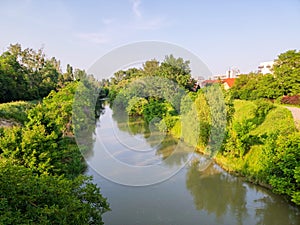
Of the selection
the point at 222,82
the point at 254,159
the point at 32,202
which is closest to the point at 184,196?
the point at 254,159

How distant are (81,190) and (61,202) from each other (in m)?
1.00

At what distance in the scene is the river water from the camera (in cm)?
752

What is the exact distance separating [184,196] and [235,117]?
610 cm

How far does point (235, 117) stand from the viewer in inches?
517

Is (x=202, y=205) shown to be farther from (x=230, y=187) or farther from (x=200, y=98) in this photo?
(x=200, y=98)

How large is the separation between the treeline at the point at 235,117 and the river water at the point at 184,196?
0.63 meters

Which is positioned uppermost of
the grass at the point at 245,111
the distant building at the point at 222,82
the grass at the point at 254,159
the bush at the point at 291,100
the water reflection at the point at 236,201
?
the distant building at the point at 222,82

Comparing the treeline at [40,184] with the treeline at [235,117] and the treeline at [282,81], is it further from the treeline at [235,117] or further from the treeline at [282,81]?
the treeline at [282,81]

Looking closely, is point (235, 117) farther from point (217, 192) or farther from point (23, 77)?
point (23, 77)

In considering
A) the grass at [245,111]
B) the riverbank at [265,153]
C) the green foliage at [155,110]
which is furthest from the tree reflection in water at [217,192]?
the green foliage at [155,110]

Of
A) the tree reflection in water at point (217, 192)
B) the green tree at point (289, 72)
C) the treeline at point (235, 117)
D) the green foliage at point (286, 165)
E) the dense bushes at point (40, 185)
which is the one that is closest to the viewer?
the dense bushes at point (40, 185)

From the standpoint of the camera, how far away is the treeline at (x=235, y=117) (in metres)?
7.91

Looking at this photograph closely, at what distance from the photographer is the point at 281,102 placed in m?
20.5

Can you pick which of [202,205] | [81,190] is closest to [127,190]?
[202,205]
